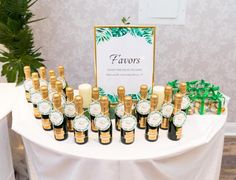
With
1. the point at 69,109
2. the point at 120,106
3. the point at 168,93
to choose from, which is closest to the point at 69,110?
the point at 69,109

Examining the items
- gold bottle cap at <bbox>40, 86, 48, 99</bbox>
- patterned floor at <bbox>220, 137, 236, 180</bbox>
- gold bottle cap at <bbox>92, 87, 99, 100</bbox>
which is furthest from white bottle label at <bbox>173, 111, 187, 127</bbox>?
patterned floor at <bbox>220, 137, 236, 180</bbox>

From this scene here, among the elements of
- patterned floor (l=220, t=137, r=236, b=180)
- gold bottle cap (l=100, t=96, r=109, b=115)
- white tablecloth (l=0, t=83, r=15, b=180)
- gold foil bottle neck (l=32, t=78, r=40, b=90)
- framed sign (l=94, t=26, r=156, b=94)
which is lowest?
patterned floor (l=220, t=137, r=236, b=180)

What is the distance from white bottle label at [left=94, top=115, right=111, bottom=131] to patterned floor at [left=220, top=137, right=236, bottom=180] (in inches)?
56.7

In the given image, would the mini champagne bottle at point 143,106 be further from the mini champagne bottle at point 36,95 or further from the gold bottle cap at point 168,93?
the mini champagne bottle at point 36,95

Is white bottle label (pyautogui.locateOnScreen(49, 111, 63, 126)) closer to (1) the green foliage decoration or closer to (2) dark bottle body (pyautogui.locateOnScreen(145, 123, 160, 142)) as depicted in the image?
(2) dark bottle body (pyautogui.locateOnScreen(145, 123, 160, 142))

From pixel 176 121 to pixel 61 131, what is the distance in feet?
1.58

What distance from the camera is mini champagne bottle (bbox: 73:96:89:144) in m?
1.05

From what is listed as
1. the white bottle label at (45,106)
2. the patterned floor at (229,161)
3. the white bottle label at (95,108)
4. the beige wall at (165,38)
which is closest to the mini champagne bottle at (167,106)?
the white bottle label at (95,108)

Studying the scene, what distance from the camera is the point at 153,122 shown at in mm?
1076

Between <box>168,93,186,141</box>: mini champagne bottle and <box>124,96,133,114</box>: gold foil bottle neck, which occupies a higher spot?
<box>124,96,133,114</box>: gold foil bottle neck

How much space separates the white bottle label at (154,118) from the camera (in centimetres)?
107

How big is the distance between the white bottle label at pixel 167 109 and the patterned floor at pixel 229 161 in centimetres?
126

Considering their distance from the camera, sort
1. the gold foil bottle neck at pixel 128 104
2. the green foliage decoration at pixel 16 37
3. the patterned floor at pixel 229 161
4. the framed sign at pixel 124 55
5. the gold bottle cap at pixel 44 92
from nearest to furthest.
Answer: the gold foil bottle neck at pixel 128 104 → the gold bottle cap at pixel 44 92 → the framed sign at pixel 124 55 → the green foliage decoration at pixel 16 37 → the patterned floor at pixel 229 161

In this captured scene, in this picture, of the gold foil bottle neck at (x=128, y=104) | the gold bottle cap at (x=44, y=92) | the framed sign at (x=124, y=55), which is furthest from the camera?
the framed sign at (x=124, y=55)
